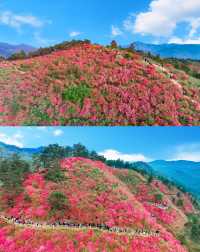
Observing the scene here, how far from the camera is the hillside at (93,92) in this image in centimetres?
1549

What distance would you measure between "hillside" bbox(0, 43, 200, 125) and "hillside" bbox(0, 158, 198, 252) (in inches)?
67.0

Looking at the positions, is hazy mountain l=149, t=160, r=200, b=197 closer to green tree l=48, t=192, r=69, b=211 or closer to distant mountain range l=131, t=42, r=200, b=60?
green tree l=48, t=192, r=69, b=211

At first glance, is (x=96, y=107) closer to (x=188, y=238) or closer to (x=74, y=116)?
(x=74, y=116)

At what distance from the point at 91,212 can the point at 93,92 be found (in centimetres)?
445

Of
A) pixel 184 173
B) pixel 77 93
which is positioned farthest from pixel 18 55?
pixel 184 173

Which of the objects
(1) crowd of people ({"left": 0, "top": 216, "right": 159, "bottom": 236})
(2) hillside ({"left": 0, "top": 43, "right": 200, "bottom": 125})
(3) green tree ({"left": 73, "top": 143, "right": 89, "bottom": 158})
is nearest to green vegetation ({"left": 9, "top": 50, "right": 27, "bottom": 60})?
(2) hillside ({"left": 0, "top": 43, "right": 200, "bottom": 125})

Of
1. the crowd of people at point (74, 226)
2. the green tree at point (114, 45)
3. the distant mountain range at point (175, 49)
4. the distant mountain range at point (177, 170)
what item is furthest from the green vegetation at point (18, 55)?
the crowd of people at point (74, 226)

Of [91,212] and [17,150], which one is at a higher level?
[17,150]

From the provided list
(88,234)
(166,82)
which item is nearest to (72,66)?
(166,82)

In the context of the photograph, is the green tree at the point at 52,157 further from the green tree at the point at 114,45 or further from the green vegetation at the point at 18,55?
the green tree at the point at 114,45

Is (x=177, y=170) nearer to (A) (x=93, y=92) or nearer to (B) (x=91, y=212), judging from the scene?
(B) (x=91, y=212)

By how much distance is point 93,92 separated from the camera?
16.8m

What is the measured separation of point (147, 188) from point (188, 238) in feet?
6.32

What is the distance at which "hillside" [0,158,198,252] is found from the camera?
13.4 metres
